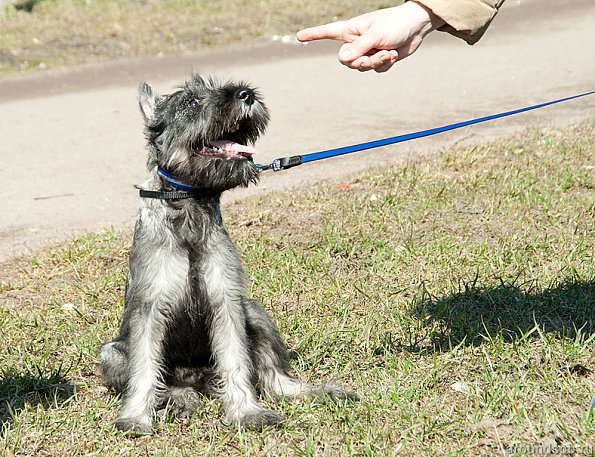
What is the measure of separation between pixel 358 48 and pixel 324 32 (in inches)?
6.9

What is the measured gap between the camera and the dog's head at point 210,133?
3838 millimetres

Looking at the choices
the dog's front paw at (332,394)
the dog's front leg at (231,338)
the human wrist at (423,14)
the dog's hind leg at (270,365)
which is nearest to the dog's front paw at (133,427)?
the dog's front leg at (231,338)

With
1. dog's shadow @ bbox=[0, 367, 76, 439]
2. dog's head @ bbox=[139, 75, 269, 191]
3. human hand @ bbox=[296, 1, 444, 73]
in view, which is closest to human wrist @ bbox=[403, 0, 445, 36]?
human hand @ bbox=[296, 1, 444, 73]

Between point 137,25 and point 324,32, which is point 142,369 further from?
point 137,25

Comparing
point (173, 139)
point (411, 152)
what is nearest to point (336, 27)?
point (173, 139)

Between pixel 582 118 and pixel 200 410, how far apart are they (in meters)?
6.71

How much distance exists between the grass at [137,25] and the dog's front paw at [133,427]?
8818 mm

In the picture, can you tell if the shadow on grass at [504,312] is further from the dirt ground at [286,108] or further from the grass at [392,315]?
the dirt ground at [286,108]

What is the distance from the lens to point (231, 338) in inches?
159

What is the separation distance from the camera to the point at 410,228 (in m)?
6.35

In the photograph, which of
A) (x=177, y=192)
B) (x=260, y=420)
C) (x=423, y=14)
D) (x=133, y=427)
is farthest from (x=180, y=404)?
(x=423, y=14)

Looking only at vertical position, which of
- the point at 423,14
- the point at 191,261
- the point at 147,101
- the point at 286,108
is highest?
the point at 423,14

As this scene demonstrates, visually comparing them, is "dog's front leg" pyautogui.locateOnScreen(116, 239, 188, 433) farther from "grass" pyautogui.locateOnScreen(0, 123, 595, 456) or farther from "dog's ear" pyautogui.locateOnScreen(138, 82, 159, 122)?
"dog's ear" pyautogui.locateOnScreen(138, 82, 159, 122)

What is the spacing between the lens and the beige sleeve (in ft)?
12.4
